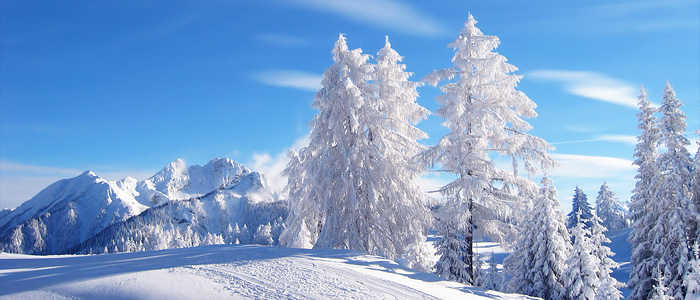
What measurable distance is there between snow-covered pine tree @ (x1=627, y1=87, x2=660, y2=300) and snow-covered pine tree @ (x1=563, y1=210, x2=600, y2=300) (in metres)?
5.82

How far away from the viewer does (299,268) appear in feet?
32.6

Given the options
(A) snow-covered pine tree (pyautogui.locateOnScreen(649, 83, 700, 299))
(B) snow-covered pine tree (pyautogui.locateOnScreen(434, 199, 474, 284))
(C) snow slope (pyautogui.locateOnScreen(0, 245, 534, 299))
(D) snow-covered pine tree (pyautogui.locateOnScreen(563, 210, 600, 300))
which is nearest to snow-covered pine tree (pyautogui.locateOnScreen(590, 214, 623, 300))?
(D) snow-covered pine tree (pyautogui.locateOnScreen(563, 210, 600, 300))

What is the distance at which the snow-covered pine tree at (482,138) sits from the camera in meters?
14.7

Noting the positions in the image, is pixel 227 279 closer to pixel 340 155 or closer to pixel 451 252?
pixel 340 155

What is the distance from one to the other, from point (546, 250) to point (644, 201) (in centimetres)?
723

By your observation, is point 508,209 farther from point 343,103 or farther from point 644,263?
point 644,263

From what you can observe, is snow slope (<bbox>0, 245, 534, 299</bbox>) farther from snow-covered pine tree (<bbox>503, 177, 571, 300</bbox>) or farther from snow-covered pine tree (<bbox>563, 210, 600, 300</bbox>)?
snow-covered pine tree (<bbox>503, 177, 571, 300</bbox>)

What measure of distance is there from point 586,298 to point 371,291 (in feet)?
58.8

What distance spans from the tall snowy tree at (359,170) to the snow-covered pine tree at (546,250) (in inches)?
337

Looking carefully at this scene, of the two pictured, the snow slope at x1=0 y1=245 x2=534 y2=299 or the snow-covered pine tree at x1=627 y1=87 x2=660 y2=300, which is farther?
the snow-covered pine tree at x1=627 y1=87 x2=660 y2=300

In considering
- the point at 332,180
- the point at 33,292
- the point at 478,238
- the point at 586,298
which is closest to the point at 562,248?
the point at 586,298

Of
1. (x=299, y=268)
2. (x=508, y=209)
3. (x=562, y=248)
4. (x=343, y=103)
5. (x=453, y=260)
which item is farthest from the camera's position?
(x=562, y=248)

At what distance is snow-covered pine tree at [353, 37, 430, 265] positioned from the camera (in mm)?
17375

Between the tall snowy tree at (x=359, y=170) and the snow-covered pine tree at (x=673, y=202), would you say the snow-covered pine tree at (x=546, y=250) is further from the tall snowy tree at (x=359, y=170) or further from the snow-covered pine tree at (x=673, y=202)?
the tall snowy tree at (x=359, y=170)
